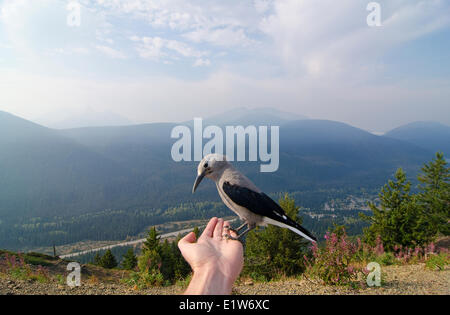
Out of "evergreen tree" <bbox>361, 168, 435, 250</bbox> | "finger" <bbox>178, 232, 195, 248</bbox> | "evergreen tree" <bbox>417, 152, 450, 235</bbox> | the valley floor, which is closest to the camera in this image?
"finger" <bbox>178, 232, 195, 248</bbox>

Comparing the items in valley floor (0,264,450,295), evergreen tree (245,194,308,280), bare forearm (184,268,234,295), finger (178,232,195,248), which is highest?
finger (178,232,195,248)

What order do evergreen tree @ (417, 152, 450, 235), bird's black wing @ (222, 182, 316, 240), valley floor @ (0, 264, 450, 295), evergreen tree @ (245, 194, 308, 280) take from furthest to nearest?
evergreen tree @ (417, 152, 450, 235) → evergreen tree @ (245, 194, 308, 280) → valley floor @ (0, 264, 450, 295) → bird's black wing @ (222, 182, 316, 240)

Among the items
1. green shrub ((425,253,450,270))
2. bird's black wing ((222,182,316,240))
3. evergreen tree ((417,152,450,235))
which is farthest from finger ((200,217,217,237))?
evergreen tree ((417,152,450,235))

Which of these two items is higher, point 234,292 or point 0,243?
point 234,292

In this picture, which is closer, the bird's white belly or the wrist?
the wrist

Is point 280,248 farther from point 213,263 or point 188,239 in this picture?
point 213,263

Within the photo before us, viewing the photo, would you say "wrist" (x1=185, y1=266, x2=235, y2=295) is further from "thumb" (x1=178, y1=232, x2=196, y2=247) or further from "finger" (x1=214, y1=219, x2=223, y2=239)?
"finger" (x1=214, y1=219, x2=223, y2=239)

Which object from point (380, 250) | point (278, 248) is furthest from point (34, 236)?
point (380, 250)

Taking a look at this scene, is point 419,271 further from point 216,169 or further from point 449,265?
point 216,169

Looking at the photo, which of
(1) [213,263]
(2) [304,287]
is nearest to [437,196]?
(2) [304,287]
